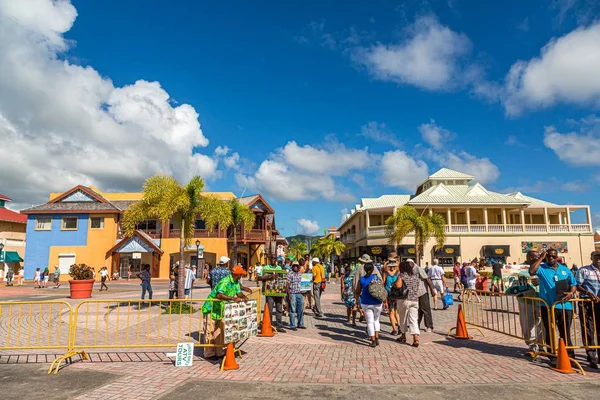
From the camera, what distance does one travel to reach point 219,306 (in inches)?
266

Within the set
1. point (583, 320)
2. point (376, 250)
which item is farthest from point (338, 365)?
point (376, 250)

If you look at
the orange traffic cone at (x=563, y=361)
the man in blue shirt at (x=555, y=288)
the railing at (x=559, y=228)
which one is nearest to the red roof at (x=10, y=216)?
the man in blue shirt at (x=555, y=288)

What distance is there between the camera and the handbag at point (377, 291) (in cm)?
756

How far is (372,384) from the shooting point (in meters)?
5.38

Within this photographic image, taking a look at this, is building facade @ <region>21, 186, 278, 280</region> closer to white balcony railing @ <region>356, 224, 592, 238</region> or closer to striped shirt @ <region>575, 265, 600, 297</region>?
white balcony railing @ <region>356, 224, 592, 238</region>

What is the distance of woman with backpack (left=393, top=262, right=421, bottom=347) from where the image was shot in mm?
7789

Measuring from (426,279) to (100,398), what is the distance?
6738 mm

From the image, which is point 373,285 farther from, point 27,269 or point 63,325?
point 27,269

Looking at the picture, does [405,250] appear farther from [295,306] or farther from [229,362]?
[229,362]

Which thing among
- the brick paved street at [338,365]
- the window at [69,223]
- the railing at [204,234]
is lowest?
the brick paved street at [338,365]

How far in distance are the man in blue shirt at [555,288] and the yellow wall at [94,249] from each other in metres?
36.8

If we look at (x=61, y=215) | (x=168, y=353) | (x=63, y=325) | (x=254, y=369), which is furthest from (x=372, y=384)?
(x=61, y=215)

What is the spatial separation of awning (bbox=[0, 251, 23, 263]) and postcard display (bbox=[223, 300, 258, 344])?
1579 inches

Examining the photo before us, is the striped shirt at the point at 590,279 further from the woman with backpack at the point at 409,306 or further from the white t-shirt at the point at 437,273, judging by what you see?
the white t-shirt at the point at 437,273
